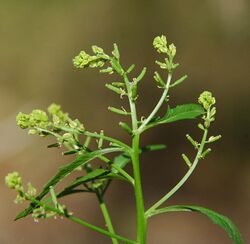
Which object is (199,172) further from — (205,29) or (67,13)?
(67,13)

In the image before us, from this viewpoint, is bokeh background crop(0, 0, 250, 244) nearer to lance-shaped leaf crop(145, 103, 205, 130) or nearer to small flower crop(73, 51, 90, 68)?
lance-shaped leaf crop(145, 103, 205, 130)

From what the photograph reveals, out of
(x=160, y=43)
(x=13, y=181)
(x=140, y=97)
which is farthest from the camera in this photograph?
(x=140, y=97)

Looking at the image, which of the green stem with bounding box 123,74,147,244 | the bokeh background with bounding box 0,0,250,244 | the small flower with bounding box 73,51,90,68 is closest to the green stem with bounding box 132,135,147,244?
the green stem with bounding box 123,74,147,244

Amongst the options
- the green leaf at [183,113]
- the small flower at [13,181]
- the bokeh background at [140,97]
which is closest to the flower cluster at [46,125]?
the small flower at [13,181]

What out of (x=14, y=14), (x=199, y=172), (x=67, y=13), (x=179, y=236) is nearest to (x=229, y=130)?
(x=199, y=172)

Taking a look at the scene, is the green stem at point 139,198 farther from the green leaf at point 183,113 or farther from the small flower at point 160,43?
the small flower at point 160,43

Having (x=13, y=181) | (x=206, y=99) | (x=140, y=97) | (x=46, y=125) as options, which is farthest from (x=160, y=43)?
(x=140, y=97)

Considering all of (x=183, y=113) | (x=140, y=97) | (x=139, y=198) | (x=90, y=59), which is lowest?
(x=140, y=97)

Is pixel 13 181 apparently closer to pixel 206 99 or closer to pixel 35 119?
pixel 35 119
